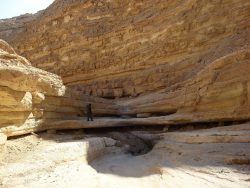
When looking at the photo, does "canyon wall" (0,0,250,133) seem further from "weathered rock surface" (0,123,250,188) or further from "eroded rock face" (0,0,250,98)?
"weathered rock surface" (0,123,250,188)

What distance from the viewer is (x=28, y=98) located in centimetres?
898

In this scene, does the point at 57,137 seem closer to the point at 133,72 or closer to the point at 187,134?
the point at 187,134

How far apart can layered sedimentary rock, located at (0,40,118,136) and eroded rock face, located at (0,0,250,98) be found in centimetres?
400

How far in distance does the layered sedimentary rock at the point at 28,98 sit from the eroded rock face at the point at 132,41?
4005 millimetres

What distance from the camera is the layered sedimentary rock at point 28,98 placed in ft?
26.8

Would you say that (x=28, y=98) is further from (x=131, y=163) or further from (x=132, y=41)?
(x=132, y=41)

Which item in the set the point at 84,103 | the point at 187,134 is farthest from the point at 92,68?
the point at 187,134

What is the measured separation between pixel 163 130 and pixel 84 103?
2.85 meters

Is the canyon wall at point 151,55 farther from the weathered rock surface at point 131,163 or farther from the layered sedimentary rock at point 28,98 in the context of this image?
the weathered rock surface at point 131,163

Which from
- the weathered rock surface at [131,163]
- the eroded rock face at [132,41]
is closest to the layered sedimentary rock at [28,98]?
the weathered rock surface at [131,163]

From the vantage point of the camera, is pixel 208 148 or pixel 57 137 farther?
pixel 57 137

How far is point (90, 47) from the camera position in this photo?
55.7ft

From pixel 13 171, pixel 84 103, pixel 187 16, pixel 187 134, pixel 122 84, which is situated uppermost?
pixel 187 16

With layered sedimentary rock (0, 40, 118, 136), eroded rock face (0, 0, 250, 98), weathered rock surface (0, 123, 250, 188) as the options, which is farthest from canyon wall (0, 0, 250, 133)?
weathered rock surface (0, 123, 250, 188)
